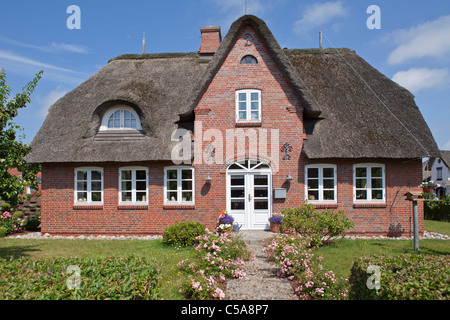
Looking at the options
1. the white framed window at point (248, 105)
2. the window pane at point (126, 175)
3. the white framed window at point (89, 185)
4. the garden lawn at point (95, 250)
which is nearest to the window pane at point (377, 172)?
the white framed window at point (248, 105)

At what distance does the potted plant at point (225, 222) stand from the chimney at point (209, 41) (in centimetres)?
913

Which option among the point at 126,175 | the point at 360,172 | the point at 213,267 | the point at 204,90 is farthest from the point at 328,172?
the point at 126,175

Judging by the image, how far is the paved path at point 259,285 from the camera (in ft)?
19.5

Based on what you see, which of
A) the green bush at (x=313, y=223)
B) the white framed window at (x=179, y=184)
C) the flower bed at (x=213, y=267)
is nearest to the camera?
the flower bed at (x=213, y=267)

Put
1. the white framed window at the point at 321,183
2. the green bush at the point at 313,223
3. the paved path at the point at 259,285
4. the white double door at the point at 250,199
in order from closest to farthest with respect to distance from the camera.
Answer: the paved path at the point at 259,285 → the green bush at the point at 313,223 → the white double door at the point at 250,199 → the white framed window at the point at 321,183

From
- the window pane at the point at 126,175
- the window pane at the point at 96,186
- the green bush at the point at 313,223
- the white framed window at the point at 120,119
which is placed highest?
the white framed window at the point at 120,119

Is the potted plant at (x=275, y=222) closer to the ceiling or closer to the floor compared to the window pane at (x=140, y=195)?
closer to the floor

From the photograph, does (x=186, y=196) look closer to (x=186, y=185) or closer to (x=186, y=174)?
(x=186, y=185)

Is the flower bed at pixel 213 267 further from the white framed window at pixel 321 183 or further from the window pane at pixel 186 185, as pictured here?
the white framed window at pixel 321 183

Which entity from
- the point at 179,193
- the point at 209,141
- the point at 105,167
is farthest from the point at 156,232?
the point at 209,141

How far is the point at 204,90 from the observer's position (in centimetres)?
1266

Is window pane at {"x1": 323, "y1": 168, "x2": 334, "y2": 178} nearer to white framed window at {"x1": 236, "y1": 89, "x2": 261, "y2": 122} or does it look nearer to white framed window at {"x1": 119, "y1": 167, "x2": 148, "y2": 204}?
white framed window at {"x1": 236, "y1": 89, "x2": 261, "y2": 122}

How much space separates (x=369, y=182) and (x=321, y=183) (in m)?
1.95

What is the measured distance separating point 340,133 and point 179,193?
22.5 ft
